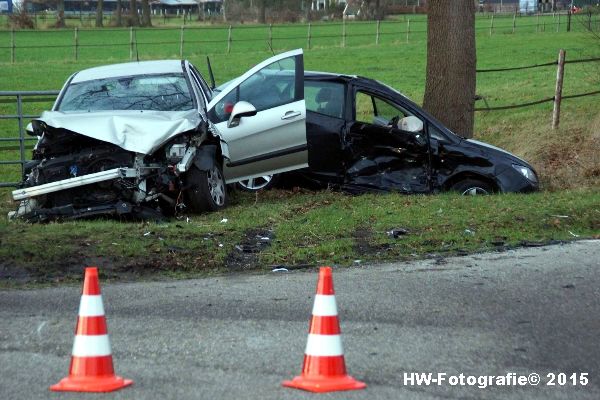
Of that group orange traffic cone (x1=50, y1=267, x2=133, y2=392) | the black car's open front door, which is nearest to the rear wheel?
the black car's open front door

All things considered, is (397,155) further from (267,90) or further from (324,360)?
(324,360)

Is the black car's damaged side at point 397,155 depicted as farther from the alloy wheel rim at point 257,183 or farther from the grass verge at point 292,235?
the grass verge at point 292,235

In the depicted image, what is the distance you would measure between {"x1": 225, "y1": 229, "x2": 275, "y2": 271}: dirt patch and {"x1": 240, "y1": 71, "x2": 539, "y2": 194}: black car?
2.82 meters

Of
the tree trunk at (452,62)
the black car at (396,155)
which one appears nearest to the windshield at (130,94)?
the black car at (396,155)

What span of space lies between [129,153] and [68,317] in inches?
157

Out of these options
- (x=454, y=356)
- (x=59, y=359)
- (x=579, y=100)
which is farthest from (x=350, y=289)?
(x=579, y=100)

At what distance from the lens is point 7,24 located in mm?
69000

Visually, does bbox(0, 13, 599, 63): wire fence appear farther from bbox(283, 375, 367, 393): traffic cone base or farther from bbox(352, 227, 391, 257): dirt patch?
bbox(283, 375, 367, 393): traffic cone base

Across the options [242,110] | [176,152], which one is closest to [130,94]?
[242,110]

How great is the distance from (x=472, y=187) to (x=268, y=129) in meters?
2.75

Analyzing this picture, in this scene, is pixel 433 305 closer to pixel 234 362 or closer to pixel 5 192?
pixel 234 362

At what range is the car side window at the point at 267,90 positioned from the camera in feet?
41.7

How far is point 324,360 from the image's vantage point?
547 cm

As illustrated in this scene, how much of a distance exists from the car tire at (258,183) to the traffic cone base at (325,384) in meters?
7.91
